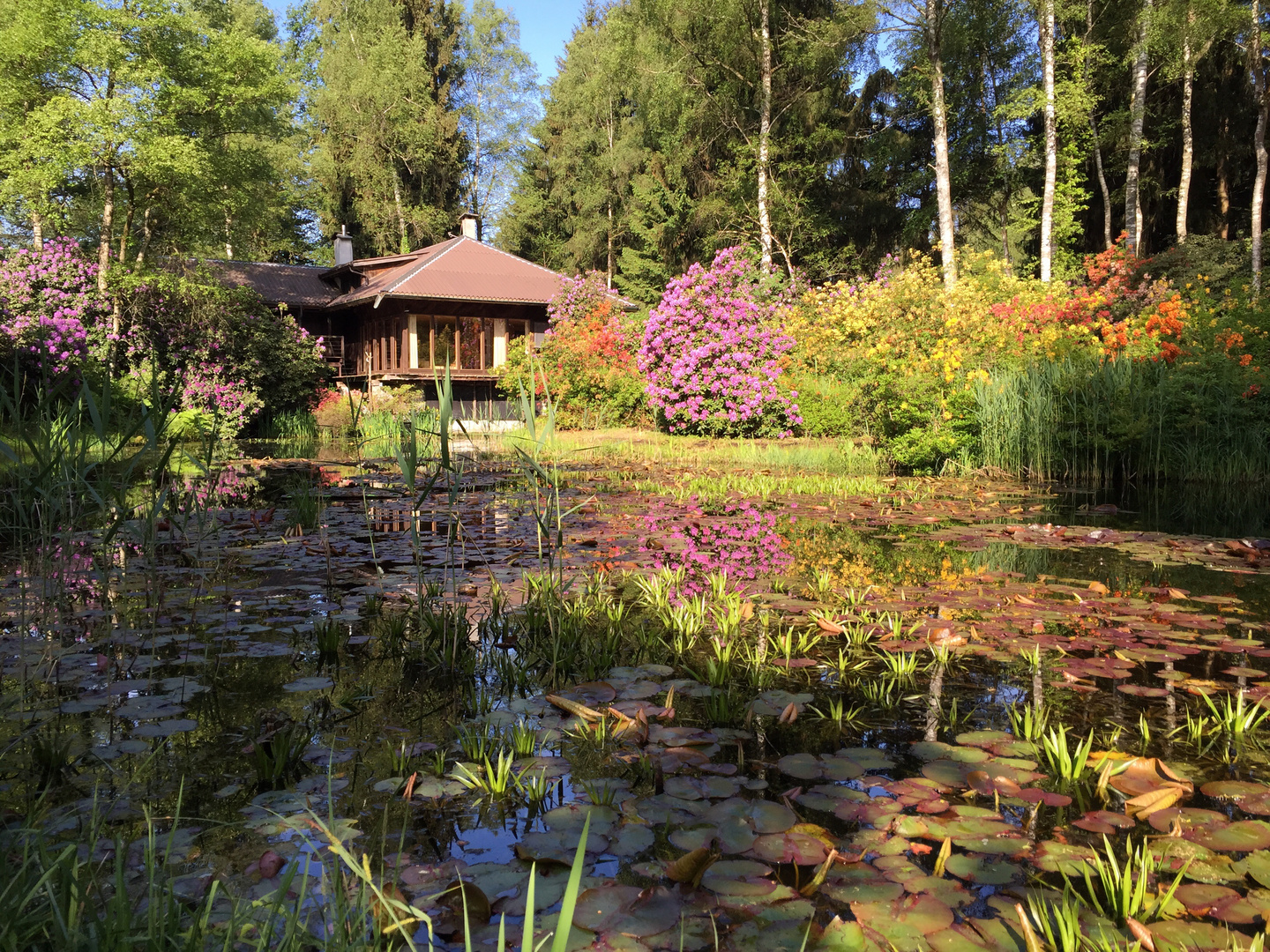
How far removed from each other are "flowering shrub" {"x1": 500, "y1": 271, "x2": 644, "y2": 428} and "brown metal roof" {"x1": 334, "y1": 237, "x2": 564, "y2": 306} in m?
3.20

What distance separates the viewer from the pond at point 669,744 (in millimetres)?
1638

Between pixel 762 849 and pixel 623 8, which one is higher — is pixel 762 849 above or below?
below

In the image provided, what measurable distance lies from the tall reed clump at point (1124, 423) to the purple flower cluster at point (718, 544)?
3808 millimetres

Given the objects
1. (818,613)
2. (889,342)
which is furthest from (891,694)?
(889,342)

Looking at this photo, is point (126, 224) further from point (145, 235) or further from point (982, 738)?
point (982, 738)

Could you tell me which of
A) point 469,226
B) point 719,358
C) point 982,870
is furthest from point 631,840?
point 469,226

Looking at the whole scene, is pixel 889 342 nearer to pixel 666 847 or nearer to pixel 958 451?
pixel 958 451

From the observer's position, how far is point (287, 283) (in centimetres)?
2533

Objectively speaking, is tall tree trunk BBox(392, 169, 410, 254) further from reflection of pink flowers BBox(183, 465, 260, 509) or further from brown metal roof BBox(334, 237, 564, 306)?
reflection of pink flowers BBox(183, 465, 260, 509)

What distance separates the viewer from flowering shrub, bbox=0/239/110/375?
41.9ft

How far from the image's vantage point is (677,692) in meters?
2.90

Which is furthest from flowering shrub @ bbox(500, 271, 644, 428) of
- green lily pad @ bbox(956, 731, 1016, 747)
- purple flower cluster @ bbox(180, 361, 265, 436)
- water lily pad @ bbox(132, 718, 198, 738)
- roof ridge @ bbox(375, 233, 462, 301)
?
green lily pad @ bbox(956, 731, 1016, 747)

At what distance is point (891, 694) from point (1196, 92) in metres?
Answer: 27.8

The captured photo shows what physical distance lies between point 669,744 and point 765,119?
22.7 m
